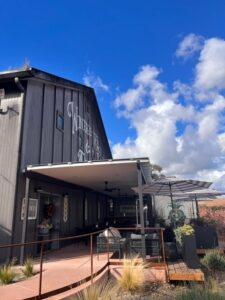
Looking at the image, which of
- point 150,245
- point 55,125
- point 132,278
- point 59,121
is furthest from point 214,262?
point 59,121

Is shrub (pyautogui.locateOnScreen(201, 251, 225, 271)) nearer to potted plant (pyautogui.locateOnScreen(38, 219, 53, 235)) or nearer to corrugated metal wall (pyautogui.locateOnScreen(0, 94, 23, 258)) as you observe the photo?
potted plant (pyautogui.locateOnScreen(38, 219, 53, 235))

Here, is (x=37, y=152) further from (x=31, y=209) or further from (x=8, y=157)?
(x=31, y=209)

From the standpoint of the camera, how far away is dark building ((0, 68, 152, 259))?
Result: 314 inches

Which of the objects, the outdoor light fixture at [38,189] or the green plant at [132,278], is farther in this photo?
the outdoor light fixture at [38,189]

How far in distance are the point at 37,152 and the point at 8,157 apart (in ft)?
4.05

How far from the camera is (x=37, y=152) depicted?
9.35m

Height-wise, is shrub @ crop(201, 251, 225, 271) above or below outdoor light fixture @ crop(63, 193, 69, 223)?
below

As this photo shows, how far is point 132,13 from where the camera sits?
10125 millimetres

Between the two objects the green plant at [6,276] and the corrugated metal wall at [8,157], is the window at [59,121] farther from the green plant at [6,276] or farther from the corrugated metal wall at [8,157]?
the green plant at [6,276]

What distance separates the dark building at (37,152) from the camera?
797cm

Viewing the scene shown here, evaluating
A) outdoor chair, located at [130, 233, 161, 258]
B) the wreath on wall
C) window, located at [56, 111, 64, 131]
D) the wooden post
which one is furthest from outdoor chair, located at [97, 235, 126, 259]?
window, located at [56, 111, 64, 131]

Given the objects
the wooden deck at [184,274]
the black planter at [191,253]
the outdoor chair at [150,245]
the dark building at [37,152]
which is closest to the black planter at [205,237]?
the outdoor chair at [150,245]

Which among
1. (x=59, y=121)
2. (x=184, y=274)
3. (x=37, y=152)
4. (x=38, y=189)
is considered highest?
(x=59, y=121)

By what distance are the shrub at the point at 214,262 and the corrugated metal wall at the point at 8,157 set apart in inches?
231
